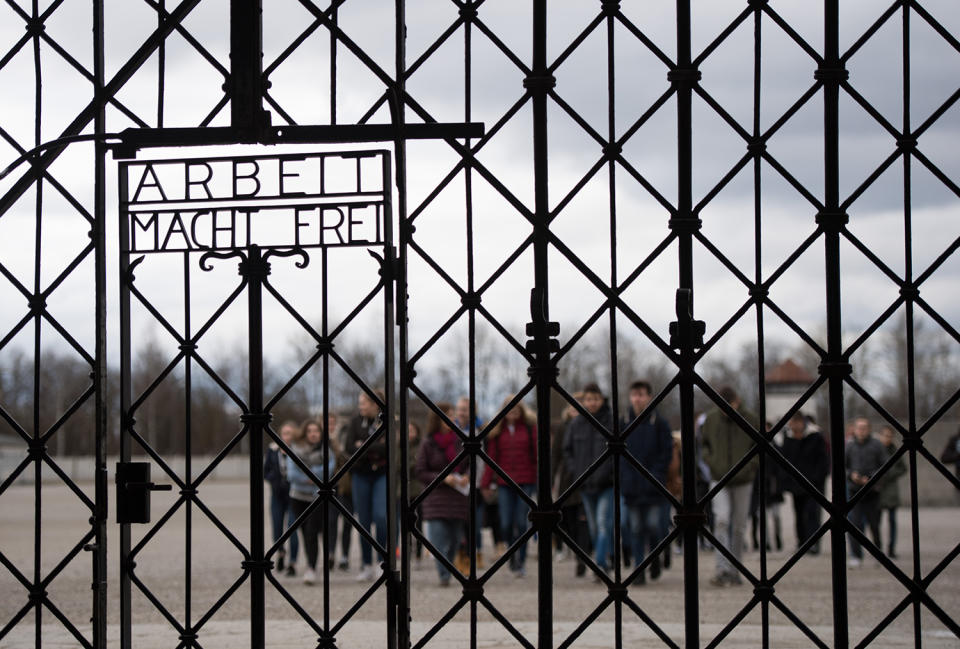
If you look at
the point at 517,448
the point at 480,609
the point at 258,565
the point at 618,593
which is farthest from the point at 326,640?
the point at 517,448

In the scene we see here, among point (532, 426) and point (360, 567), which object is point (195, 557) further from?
point (532, 426)

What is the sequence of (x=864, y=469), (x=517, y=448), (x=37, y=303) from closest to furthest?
1. (x=37, y=303)
2. (x=517, y=448)
3. (x=864, y=469)

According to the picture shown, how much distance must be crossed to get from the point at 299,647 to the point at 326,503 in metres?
2.01

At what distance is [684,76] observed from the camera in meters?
4.36

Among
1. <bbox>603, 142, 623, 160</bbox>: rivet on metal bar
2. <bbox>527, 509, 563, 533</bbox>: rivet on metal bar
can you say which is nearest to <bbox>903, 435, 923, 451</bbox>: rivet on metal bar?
<bbox>527, 509, 563, 533</bbox>: rivet on metal bar

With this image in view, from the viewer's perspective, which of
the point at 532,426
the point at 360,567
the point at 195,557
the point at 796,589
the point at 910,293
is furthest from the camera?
the point at 195,557

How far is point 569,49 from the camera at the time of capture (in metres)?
4.39

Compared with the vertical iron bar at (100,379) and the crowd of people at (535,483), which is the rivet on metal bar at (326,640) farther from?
the crowd of people at (535,483)

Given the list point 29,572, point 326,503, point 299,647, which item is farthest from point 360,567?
point 326,503

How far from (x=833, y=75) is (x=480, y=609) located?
19.3ft

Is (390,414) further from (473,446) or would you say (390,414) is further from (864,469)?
(864,469)

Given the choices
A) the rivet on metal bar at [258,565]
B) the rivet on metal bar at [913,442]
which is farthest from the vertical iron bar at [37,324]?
the rivet on metal bar at [913,442]

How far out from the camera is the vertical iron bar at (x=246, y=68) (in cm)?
446

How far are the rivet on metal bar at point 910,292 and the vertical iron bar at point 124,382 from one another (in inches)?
115
